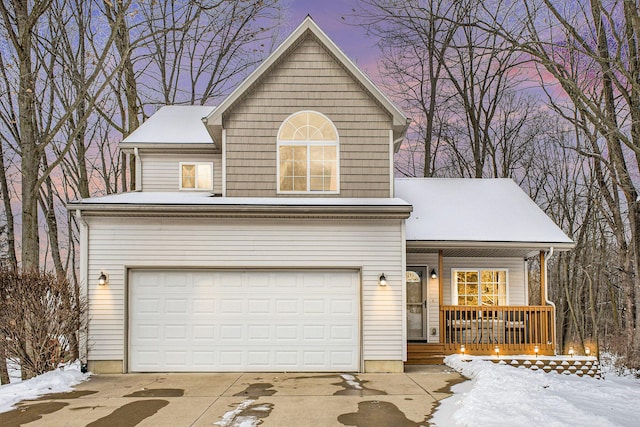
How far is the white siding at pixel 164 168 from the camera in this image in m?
15.4

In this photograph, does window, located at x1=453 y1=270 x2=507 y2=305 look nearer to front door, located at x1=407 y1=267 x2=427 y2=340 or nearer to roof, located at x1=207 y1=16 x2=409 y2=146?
front door, located at x1=407 y1=267 x2=427 y2=340

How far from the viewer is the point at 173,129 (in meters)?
16.0

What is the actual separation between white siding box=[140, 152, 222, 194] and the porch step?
735cm

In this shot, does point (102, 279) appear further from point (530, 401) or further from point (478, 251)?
point (478, 251)

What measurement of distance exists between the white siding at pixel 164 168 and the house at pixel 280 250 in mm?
2469

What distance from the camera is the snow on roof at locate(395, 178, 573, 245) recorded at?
44.1 feet

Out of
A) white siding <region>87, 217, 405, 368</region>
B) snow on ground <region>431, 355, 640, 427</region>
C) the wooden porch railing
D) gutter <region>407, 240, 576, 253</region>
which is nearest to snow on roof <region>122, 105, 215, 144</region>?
white siding <region>87, 217, 405, 368</region>

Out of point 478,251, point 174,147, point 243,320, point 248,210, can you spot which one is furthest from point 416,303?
point 174,147

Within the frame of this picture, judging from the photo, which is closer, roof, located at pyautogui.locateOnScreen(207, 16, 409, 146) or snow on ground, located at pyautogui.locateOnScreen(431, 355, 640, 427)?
snow on ground, located at pyautogui.locateOnScreen(431, 355, 640, 427)

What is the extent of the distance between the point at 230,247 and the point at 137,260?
2.01 metres

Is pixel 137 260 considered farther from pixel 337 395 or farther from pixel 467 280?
pixel 467 280

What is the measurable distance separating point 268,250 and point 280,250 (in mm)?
261

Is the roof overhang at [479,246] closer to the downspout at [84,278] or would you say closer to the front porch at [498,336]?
the front porch at [498,336]

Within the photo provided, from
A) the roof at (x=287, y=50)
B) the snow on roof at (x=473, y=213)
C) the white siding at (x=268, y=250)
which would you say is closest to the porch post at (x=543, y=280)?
the snow on roof at (x=473, y=213)
